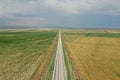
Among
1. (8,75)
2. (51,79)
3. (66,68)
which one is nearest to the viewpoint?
(51,79)

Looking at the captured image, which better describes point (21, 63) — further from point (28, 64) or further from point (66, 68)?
point (66, 68)

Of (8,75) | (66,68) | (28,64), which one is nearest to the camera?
(8,75)

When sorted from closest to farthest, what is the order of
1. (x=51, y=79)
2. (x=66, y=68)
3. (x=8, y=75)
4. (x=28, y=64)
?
(x=51, y=79)
(x=8, y=75)
(x=66, y=68)
(x=28, y=64)

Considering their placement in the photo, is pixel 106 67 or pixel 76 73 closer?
pixel 76 73

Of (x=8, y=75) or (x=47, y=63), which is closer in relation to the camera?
(x=8, y=75)

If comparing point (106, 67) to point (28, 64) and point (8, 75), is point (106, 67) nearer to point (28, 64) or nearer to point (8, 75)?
point (28, 64)

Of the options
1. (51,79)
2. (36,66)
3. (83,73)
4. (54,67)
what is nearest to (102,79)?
(83,73)

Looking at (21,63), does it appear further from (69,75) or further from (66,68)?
(69,75)

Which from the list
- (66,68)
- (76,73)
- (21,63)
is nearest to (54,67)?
(66,68)
